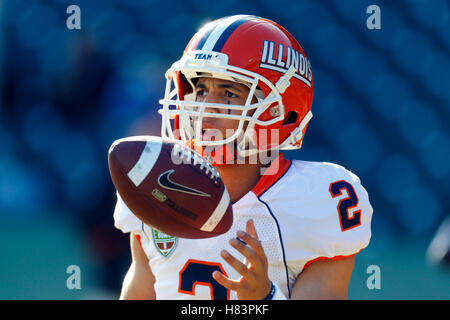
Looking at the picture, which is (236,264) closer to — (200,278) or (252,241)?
(252,241)

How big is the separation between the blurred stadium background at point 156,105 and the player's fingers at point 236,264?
182cm

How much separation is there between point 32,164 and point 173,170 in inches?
92.7

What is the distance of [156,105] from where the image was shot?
272 cm

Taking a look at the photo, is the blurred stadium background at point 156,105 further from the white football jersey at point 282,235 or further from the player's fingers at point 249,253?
the player's fingers at point 249,253

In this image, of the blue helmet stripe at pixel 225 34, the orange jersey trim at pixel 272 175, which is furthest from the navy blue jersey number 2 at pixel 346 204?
the blue helmet stripe at pixel 225 34

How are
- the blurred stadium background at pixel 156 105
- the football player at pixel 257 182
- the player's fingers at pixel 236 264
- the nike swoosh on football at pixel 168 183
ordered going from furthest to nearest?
the blurred stadium background at pixel 156 105
the football player at pixel 257 182
the nike swoosh on football at pixel 168 183
the player's fingers at pixel 236 264

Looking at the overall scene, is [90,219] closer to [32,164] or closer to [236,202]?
[32,164]

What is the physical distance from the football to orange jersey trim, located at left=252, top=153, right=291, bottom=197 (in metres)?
0.16

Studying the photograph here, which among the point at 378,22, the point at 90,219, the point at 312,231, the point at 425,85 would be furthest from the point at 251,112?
the point at 425,85

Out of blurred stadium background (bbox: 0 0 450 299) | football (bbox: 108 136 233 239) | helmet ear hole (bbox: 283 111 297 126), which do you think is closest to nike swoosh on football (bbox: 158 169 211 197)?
football (bbox: 108 136 233 239)

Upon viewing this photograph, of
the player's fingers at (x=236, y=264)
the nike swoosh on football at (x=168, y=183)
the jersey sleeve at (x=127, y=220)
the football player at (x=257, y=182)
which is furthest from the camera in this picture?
the jersey sleeve at (x=127, y=220)

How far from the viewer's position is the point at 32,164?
325 centimetres

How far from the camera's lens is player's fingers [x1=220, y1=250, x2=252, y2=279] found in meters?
0.95

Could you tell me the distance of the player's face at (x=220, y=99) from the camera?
1.28 meters
